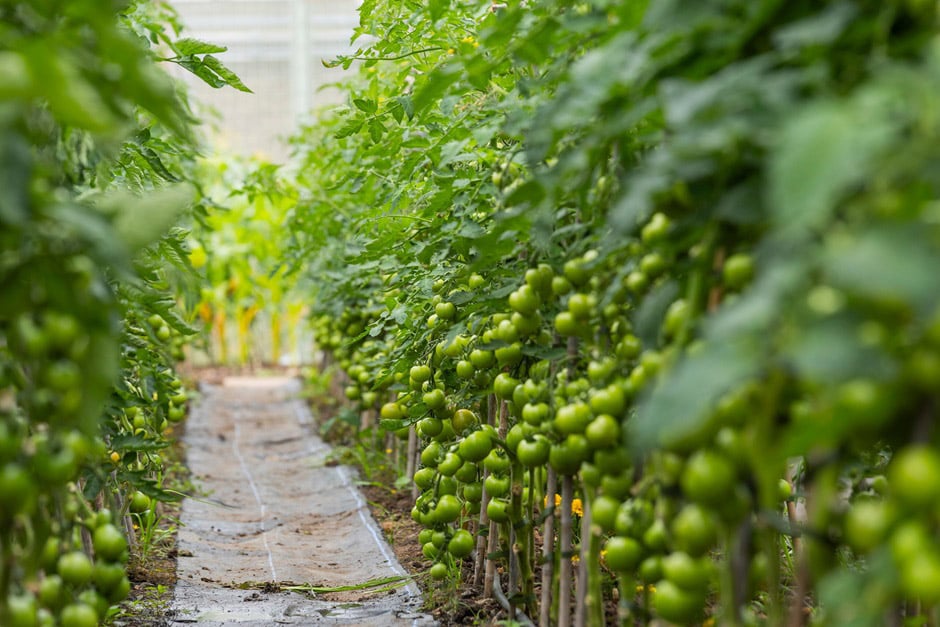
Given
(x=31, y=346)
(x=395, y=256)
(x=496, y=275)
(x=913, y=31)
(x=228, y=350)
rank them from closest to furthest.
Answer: (x=913, y=31) < (x=31, y=346) < (x=496, y=275) < (x=395, y=256) < (x=228, y=350)

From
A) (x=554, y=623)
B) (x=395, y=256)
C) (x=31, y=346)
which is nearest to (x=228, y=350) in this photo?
(x=395, y=256)

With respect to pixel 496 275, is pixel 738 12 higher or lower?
higher

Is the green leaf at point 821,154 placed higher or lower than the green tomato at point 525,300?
higher

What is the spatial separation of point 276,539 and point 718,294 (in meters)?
2.97

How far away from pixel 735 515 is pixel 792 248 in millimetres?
385

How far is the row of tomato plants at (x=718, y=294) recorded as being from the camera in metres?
0.92

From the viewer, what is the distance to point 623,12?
130cm

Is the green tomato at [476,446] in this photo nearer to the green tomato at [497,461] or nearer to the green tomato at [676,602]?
the green tomato at [497,461]

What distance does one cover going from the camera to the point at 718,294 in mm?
1297

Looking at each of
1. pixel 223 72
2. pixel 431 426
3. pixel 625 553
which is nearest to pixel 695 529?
pixel 625 553

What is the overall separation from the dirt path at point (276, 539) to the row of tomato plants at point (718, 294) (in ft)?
2.58

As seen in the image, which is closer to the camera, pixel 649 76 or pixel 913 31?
pixel 913 31

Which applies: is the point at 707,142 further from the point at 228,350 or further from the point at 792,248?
the point at 228,350

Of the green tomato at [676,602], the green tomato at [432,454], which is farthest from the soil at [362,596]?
the green tomato at [676,602]
